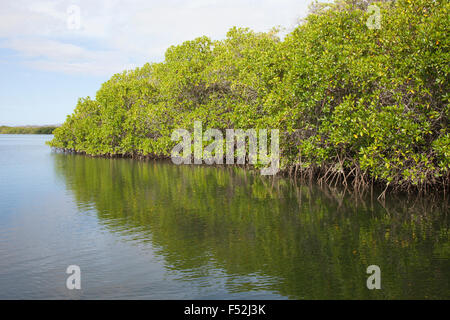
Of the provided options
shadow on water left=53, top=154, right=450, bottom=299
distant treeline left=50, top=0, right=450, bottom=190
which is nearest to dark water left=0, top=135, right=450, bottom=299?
shadow on water left=53, top=154, right=450, bottom=299

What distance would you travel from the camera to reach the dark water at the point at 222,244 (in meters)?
7.48

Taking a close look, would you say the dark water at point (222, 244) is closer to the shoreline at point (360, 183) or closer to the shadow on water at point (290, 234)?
the shadow on water at point (290, 234)

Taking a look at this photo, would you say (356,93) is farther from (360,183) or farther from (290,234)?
(290,234)

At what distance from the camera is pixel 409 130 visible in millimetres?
14039

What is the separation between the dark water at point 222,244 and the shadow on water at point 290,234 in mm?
32

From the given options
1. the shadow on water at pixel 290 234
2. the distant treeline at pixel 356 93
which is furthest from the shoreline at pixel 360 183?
the shadow on water at pixel 290 234

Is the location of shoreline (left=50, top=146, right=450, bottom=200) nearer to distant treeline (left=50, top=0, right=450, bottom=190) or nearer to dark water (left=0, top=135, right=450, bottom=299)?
distant treeline (left=50, top=0, right=450, bottom=190)

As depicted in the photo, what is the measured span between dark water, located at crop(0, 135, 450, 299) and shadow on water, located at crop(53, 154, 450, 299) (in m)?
0.03

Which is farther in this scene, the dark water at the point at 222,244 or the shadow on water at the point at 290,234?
the shadow on water at the point at 290,234

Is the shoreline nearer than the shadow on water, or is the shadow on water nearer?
the shadow on water

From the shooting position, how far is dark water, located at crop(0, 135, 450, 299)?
7480 mm

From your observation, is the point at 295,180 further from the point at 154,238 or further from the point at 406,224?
the point at 154,238

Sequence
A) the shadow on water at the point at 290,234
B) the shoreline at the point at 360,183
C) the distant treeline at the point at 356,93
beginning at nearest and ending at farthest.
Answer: the shadow on water at the point at 290,234, the distant treeline at the point at 356,93, the shoreline at the point at 360,183

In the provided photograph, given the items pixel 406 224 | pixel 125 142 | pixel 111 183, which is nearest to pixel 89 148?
pixel 125 142
